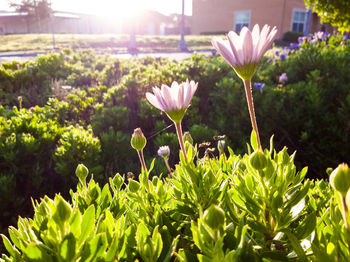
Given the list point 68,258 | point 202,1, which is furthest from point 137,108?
point 202,1

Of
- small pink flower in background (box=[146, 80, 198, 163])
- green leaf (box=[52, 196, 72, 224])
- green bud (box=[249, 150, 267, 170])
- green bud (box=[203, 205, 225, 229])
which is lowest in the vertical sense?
green leaf (box=[52, 196, 72, 224])

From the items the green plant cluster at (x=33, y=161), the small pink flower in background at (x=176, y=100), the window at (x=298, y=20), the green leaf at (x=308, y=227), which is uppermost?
the window at (x=298, y=20)

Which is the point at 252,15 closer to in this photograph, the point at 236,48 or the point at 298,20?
the point at 298,20

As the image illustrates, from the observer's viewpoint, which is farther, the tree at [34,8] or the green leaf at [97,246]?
the tree at [34,8]

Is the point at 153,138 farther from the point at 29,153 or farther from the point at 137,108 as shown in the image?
the point at 29,153

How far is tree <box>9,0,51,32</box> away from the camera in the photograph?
3794 cm

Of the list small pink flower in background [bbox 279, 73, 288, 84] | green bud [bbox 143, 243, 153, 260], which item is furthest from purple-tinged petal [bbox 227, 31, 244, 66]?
small pink flower in background [bbox 279, 73, 288, 84]

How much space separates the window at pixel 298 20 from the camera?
2694 centimetres

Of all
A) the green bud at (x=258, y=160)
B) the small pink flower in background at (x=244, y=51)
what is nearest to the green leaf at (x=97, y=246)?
the green bud at (x=258, y=160)

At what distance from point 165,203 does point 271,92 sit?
288cm

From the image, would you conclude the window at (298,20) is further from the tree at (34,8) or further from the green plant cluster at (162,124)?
the tree at (34,8)

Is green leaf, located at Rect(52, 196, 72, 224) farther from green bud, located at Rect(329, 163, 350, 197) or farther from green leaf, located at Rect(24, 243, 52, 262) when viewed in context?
green bud, located at Rect(329, 163, 350, 197)

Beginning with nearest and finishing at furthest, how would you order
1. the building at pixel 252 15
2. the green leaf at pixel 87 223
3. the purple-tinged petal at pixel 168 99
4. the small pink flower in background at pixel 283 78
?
1. the green leaf at pixel 87 223
2. the purple-tinged petal at pixel 168 99
3. the small pink flower in background at pixel 283 78
4. the building at pixel 252 15

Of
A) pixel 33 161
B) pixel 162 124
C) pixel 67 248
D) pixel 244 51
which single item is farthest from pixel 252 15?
pixel 67 248
